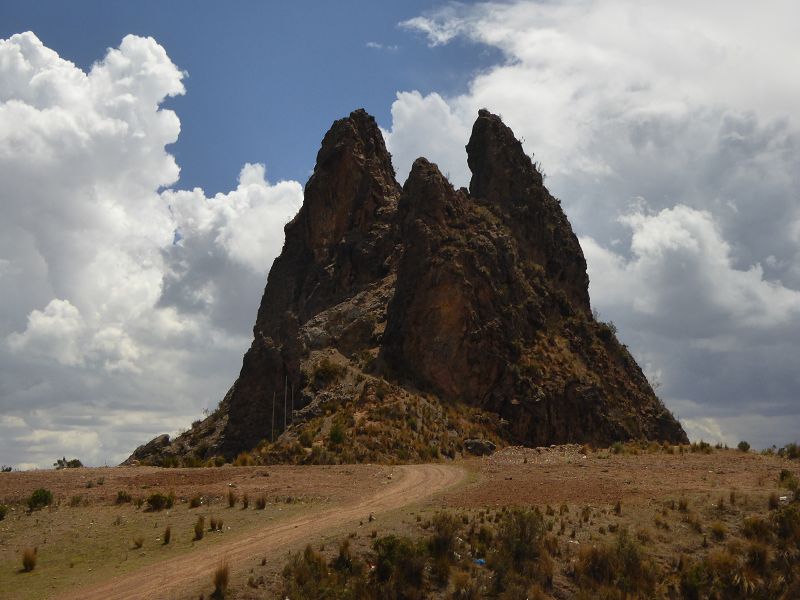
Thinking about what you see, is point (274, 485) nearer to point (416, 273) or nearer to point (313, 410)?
point (313, 410)

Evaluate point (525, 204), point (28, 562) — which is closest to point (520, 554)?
point (28, 562)

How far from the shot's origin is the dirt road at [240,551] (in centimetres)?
1809

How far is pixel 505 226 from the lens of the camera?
64312 mm

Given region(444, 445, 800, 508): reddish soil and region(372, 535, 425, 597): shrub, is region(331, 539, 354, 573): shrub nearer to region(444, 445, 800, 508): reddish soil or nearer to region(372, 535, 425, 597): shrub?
region(372, 535, 425, 597): shrub

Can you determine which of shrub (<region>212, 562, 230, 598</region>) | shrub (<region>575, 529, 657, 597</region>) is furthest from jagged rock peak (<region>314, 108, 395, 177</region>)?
shrub (<region>212, 562, 230, 598</region>)

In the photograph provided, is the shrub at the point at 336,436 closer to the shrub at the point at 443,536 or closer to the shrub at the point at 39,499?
the shrub at the point at 39,499

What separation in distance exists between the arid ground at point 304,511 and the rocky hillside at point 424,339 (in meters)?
8.20

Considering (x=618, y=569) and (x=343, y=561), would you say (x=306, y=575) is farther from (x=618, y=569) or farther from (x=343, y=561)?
(x=618, y=569)

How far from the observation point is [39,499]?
27.5 meters

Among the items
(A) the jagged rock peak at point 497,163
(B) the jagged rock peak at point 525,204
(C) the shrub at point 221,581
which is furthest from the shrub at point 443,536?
(A) the jagged rock peak at point 497,163

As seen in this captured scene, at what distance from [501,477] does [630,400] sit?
29.7 meters

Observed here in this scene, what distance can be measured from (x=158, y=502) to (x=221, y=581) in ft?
31.7

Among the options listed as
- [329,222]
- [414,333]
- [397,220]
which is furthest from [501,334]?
[329,222]

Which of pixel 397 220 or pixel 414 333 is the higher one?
pixel 397 220
